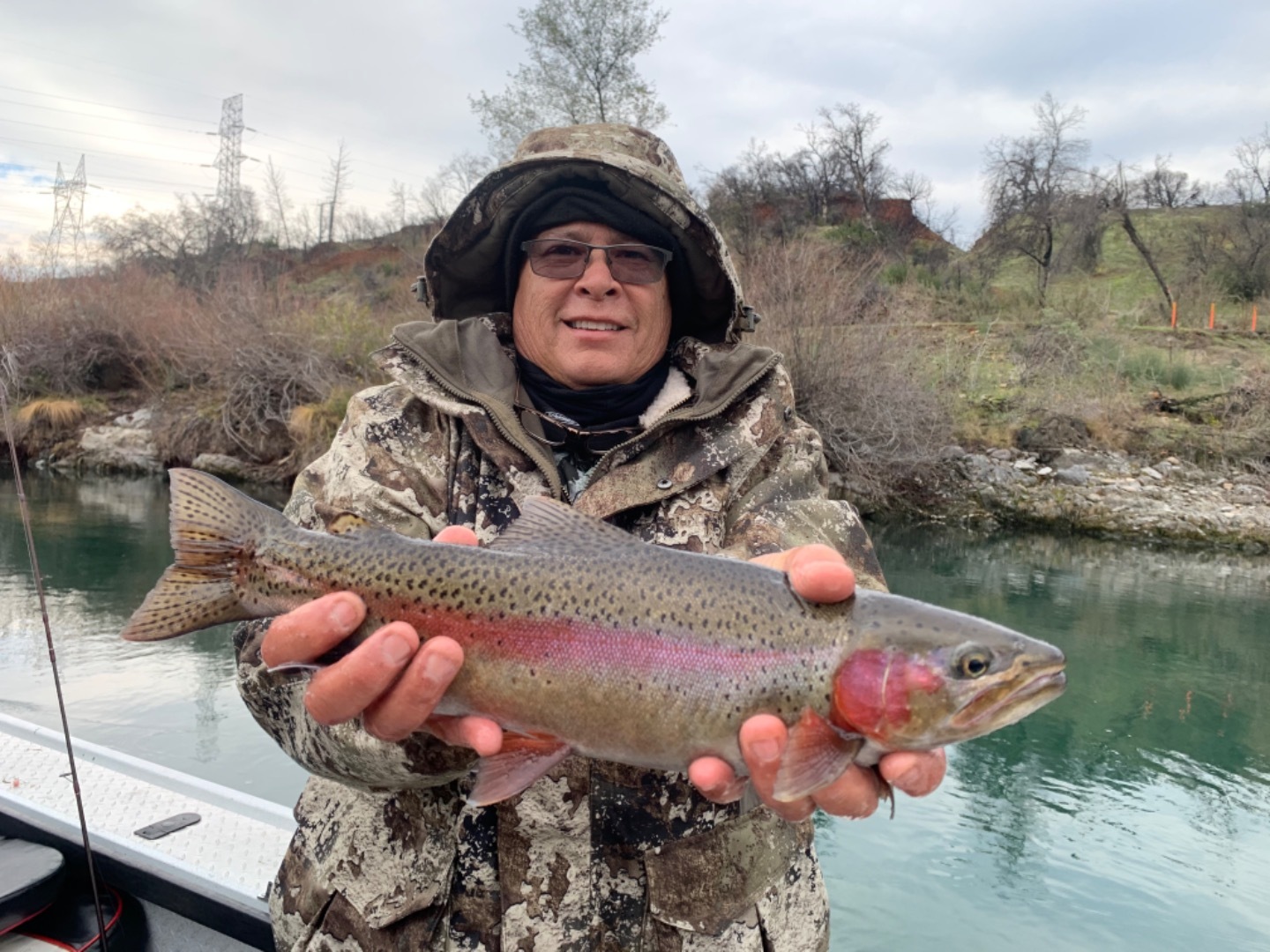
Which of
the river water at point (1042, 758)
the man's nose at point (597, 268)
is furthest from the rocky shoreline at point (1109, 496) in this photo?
the man's nose at point (597, 268)

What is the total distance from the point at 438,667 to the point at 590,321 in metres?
1.38

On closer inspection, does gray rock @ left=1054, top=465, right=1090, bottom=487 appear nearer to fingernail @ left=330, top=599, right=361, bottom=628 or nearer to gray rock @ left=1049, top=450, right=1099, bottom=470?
gray rock @ left=1049, top=450, right=1099, bottom=470

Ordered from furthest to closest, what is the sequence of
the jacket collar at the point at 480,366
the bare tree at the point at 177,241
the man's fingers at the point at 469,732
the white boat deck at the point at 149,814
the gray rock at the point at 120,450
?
1. the bare tree at the point at 177,241
2. the gray rock at the point at 120,450
3. the white boat deck at the point at 149,814
4. the jacket collar at the point at 480,366
5. the man's fingers at the point at 469,732

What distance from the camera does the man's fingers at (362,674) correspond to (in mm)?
2088

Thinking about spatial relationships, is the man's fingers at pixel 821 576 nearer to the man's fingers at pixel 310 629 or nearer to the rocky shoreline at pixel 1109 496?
the man's fingers at pixel 310 629

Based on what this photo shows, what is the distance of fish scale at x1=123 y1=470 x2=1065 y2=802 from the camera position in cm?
218

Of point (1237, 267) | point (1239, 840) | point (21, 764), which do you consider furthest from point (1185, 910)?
point (1237, 267)

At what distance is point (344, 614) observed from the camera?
2.20 meters

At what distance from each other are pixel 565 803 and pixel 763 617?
78 cm

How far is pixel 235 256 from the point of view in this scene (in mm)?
44031

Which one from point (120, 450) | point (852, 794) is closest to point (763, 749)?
point (852, 794)

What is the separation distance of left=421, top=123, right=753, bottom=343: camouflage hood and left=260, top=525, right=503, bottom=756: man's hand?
5.36 feet

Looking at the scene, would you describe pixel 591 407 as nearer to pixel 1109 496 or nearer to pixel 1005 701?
pixel 1005 701

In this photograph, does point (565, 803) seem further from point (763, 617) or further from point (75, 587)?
point (75, 587)
